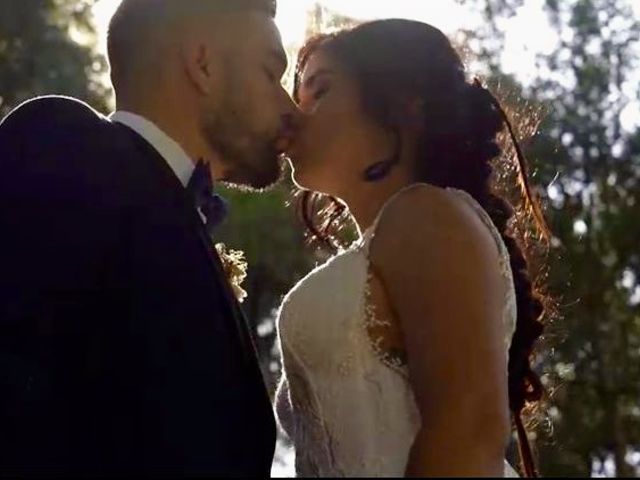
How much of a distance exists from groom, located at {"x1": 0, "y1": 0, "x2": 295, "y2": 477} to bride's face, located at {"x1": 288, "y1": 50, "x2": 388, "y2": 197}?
304 mm

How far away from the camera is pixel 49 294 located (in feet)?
8.64

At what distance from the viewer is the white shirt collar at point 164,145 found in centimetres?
287

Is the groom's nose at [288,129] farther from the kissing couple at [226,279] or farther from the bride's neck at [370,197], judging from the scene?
the bride's neck at [370,197]

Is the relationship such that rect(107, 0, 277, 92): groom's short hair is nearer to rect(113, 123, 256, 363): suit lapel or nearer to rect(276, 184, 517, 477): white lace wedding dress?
rect(113, 123, 256, 363): suit lapel

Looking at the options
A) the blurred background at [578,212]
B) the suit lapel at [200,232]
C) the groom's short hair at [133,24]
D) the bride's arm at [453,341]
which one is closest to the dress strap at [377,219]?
the bride's arm at [453,341]

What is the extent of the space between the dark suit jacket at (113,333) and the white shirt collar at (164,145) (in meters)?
0.11

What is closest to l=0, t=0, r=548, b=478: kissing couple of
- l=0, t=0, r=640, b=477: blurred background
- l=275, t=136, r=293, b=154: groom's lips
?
l=275, t=136, r=293, b=154: groom's lips

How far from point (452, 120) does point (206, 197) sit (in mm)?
529

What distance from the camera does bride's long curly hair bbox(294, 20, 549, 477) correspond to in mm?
2922

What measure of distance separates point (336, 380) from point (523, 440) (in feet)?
1.81

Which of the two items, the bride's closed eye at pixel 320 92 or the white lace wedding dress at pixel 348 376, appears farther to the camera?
the bride's closed eye at pixel 320 92

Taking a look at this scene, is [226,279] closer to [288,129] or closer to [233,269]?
[233,269]

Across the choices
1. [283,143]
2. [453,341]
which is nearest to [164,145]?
[283,143]

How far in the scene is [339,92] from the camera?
3053mm
